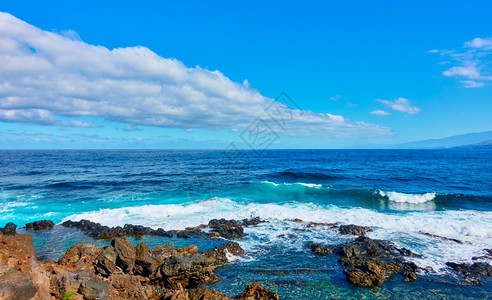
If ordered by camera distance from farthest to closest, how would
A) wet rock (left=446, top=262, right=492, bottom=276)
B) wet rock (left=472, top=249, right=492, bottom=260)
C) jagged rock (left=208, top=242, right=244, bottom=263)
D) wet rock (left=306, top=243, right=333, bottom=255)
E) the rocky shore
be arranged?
1. wet rock (left=306, top=243, right=333, bottom=255)
2. wet rock (left=472, top=249, right=492, bottom=260)
3. jagged rock (left=208, top=242, right=244, bottom=263)
4. wet rock (left=446, top=262, right=492, bottom=276)
5. the rocky shore

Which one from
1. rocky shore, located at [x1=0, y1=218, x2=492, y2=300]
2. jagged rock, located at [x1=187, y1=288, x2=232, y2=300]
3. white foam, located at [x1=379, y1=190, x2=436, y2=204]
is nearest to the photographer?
rocky shore, located at [x1=0, y1=218, x2=492, y2=300]

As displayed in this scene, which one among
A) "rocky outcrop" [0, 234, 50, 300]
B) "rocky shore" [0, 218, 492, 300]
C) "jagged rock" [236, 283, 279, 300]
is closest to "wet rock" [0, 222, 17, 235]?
A: "rocky shore" [0, 218, 492, 300]

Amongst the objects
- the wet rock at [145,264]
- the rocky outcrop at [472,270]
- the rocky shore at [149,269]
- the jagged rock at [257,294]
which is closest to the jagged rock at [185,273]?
the rocky shore at [149,269]

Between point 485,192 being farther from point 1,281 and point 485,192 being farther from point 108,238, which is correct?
point 1,281

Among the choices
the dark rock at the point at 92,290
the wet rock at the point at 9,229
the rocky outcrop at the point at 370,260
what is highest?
the dark rock at the point at 92,290

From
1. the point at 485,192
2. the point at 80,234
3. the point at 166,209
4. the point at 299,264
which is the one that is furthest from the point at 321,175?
the point at 80,234

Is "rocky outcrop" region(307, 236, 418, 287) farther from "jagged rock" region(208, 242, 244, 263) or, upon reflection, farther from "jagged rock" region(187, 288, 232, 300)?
"jagged rock" region(187, 288, 232, 300)

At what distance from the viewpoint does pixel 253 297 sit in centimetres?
836

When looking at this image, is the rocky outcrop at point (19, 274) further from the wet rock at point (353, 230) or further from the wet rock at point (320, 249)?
the wet rock at point (353, 230)

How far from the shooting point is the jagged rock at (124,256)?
32.6 feet

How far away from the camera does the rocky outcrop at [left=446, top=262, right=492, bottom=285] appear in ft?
33.9

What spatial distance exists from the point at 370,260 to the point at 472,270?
177 inches

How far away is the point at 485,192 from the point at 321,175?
1987 centimetres

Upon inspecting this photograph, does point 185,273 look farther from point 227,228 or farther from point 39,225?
point 39,225
